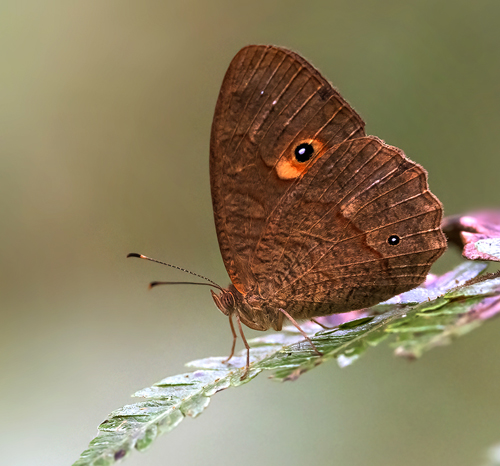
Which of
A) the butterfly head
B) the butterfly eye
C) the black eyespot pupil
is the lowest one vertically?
the butterfly eye

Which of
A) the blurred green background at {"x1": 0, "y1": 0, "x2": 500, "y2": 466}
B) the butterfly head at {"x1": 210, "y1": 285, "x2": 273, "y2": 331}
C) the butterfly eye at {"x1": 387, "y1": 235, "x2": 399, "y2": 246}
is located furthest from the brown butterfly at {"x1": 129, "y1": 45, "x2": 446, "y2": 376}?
the blurred green background at {"x1": 0, "y1": 0, "x2": 500, "y2": 466}

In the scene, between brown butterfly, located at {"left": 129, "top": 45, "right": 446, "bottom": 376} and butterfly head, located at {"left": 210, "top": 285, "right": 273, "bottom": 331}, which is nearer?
brown butterfly, located at {"left": 129, "top": 45, "right": 446, "bottom": 376}

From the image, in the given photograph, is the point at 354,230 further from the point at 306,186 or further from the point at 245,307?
the point at 245,307

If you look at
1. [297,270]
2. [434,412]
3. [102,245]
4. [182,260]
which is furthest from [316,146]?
[102,245]

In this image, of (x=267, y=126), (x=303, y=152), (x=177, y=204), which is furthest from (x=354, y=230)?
(x=177, y=204)

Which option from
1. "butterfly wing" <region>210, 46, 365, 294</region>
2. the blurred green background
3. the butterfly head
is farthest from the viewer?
the blurred green background

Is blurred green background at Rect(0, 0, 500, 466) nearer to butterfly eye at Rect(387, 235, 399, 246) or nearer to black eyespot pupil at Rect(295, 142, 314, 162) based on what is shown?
butterfly eye at Rect(387, 235, 399, 246)

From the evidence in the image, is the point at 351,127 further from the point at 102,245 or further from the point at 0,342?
the point at 102,245

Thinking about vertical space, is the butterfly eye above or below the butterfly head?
below

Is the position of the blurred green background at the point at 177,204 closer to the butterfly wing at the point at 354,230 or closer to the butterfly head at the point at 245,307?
the butterfly head at the point at 245,307
